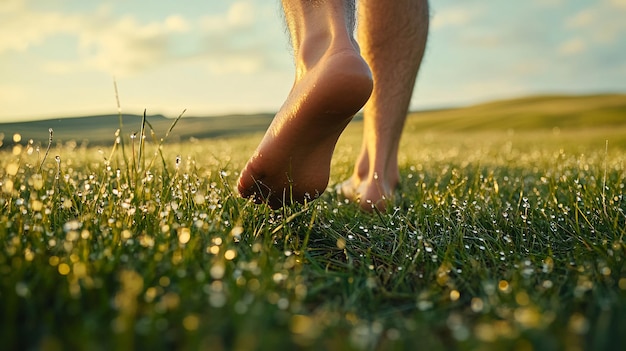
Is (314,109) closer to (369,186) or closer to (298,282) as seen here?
(298,282)

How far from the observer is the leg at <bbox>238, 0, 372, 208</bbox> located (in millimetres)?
2037

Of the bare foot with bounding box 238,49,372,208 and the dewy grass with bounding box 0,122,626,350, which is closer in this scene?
the dewy grass with bounding box 0,122,626,350

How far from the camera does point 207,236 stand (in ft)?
5.62

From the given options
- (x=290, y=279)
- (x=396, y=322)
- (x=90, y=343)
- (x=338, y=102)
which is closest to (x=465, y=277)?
(x=396, y=322)

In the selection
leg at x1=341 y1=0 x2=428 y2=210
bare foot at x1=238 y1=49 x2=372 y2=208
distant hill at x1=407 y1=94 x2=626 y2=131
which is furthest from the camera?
distant hill at x1=407 y1=94 x2=626 y2=131

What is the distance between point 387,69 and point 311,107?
1.14 meters

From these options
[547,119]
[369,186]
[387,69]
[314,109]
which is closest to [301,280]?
[314,109]

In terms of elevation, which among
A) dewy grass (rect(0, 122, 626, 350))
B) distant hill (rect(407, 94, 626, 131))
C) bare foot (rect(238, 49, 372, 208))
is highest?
bare foot (rect(238, 49, 372, 208))

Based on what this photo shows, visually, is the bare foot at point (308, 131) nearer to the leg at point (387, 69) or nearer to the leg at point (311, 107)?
the leg at point (311, 107)

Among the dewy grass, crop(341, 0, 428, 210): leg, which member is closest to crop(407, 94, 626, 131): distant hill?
crop(341, 0, 428, 210): leg

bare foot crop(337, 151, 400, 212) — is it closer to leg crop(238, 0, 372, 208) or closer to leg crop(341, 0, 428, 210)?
leg crop(341, 0, 428, 210)

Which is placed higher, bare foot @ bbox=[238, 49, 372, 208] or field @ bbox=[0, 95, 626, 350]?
bare foot @ bbox=[238, 49, 372, 208]

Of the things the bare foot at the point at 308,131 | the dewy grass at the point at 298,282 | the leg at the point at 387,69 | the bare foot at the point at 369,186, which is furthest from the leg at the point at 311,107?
the leg at the point at 387,69

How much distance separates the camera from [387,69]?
305 cm
